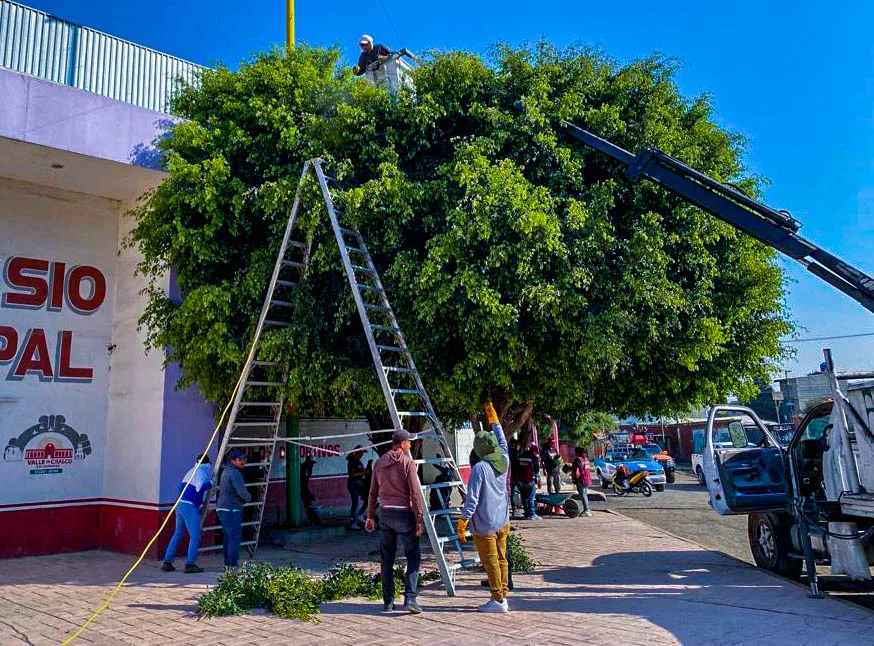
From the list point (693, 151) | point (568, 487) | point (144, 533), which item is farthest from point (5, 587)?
point (568, 487)

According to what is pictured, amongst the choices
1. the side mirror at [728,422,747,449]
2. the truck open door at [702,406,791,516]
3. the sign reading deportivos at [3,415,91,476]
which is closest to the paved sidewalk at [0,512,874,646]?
the truck open door at [702,406,791,516]

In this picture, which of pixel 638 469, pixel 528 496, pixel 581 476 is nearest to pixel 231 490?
pixel 528 496

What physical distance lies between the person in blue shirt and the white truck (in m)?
7.09

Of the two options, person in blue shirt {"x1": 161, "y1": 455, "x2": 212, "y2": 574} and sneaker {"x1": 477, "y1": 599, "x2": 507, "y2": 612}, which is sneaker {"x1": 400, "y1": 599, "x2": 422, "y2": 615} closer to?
sneaker {"x1": 477, "y1": 599, "x2": 507, "y2": 612}

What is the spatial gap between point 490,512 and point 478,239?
10.6 ft

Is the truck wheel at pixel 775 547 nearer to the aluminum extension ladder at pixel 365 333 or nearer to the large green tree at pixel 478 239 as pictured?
the large green tree at pixel 478 239

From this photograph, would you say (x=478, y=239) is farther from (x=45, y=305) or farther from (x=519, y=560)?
(x=45, y=305)

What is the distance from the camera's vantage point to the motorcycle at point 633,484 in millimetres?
22578

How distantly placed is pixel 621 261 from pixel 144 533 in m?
8.23

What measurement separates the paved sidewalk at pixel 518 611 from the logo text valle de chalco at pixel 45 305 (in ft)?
9.57

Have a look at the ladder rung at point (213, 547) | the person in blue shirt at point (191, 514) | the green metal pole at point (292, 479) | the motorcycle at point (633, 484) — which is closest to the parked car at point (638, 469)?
→ the motorcycle at point (633, 484)

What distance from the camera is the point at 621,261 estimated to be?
8.91m

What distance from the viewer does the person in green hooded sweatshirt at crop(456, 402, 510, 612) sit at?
685 cm

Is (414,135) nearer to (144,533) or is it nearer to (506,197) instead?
(506,197)
